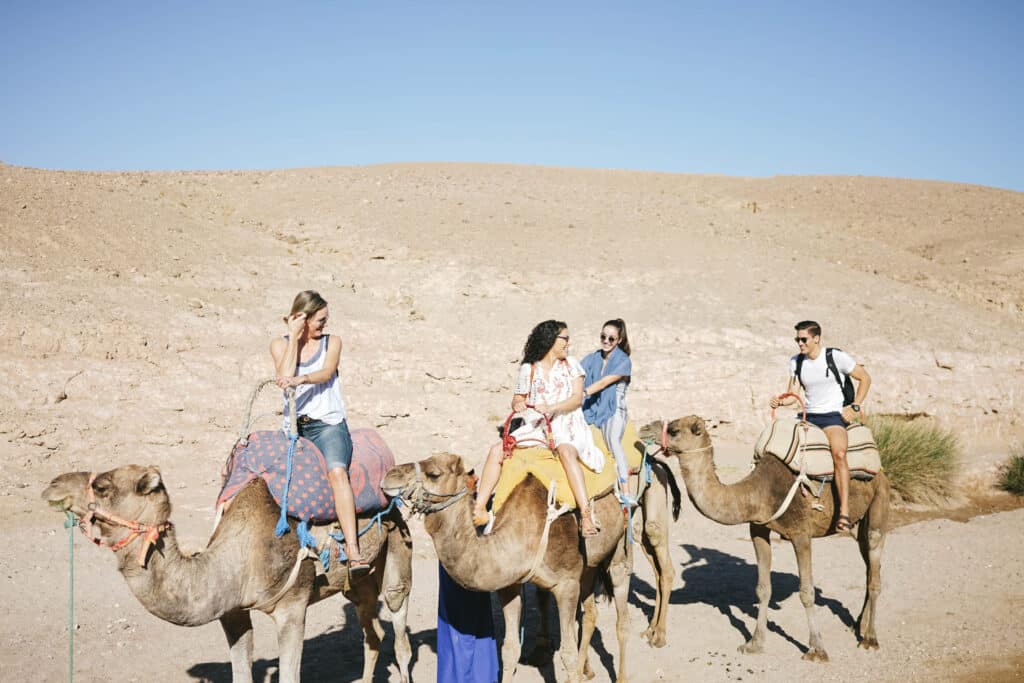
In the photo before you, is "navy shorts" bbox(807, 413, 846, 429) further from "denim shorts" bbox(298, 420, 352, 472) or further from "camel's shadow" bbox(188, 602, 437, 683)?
"denim shorts" bbox(298, 420, 352, 472)

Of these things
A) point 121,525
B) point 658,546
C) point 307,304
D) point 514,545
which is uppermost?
point 307,304

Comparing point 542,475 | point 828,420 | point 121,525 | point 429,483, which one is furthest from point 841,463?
point 121,525

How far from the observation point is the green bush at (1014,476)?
15.3 metres

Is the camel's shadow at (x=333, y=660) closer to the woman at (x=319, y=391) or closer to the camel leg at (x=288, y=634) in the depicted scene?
the camel leg at (x=288, y=634)

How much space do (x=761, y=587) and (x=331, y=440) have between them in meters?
4.66

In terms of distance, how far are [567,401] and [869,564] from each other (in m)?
4.29

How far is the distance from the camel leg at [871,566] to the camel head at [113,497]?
6770 millimetres

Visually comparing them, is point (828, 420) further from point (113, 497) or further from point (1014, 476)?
point (1014, 476)

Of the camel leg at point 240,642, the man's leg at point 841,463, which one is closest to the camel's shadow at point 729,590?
the man's leg at point 841,463

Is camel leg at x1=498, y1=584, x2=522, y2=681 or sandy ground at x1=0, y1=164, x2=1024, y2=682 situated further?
sandy ground at x1=0, y1=164, x2=1024, y2=682

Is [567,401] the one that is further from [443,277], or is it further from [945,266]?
[945,266]

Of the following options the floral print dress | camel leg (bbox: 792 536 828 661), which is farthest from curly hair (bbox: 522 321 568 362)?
camel leg (bbox: 792 536 828 661)

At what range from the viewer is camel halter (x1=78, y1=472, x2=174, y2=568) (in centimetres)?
448

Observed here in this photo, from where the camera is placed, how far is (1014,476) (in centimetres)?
1546
